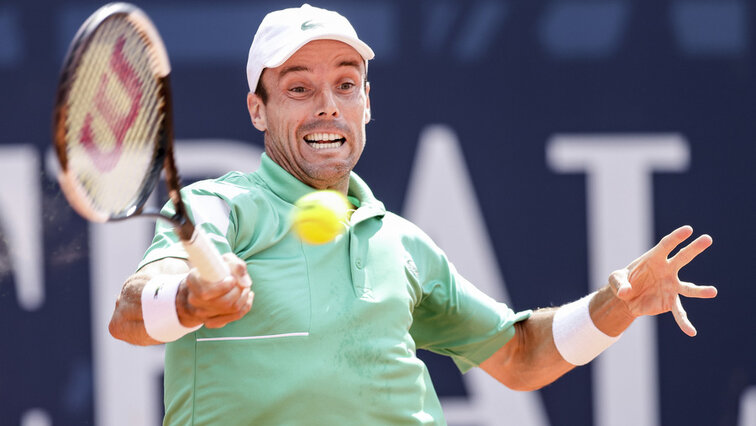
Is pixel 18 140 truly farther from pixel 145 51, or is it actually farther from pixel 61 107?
pixel 61 107

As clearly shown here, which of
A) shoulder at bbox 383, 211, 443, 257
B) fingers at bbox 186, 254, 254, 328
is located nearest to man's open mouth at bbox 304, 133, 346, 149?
shoulder at bbox 383, 211, 443, 257

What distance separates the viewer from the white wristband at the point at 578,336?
2754mm

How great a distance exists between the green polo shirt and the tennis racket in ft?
0.42

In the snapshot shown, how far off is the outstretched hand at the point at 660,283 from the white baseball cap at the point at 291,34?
33.3 inches

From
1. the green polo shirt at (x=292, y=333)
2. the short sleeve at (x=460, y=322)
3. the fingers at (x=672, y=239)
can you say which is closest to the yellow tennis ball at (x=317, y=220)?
the green polo shirt at (x=292, y=333)

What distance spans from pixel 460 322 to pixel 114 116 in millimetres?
1052

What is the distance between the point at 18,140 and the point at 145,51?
1.87 m

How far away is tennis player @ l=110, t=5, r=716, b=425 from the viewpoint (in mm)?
2174

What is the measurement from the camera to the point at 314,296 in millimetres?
2277

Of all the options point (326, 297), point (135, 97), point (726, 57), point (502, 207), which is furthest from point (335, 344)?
point (726, 57)

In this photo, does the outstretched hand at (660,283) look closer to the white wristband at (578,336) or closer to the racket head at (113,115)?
the white wristband at (578,336)

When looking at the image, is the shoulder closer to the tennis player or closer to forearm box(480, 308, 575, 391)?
the tennis player

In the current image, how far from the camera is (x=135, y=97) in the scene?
7.07 ft

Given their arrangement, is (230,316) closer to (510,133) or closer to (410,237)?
(410,237)
